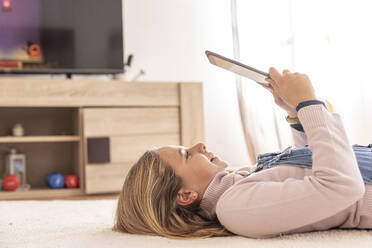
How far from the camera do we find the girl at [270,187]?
102 centimetres

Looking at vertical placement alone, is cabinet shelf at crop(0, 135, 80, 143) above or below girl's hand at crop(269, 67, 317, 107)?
below

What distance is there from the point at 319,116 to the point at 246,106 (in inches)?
90.6

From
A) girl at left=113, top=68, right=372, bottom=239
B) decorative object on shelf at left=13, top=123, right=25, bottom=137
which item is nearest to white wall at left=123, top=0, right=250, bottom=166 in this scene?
decorative object on shelf at left=13, top=123, right=25, bottom=137

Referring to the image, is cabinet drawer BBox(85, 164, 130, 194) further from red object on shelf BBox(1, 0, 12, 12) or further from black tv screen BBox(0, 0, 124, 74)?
red object on shelf BBox(1, 0, 12, 12)

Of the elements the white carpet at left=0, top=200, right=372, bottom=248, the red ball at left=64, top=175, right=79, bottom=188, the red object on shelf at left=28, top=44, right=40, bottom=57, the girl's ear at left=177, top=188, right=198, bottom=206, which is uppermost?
the red object on shelf at left=28, top=44, right=40, bottom=57

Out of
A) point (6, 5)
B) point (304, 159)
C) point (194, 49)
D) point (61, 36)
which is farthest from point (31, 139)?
point (304, 159)

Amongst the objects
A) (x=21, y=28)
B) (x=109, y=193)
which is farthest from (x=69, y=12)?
(x=109, y=193)

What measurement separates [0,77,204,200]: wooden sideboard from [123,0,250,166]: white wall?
47cm

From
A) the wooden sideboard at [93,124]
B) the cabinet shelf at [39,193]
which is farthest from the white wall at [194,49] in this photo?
the cabinet shelf at [39,193]

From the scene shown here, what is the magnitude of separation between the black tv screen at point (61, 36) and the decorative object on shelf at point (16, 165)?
1.61 feet

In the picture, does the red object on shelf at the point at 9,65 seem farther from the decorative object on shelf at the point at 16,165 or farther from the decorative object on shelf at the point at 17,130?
the decorative object on shelf at the point at 16,165

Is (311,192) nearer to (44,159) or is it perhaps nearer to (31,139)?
(31,139)

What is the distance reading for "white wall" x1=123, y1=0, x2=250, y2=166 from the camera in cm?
344

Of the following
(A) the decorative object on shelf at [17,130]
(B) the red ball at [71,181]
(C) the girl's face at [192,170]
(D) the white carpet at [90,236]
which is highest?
(A) the decorative object on shelf at [17,130]
